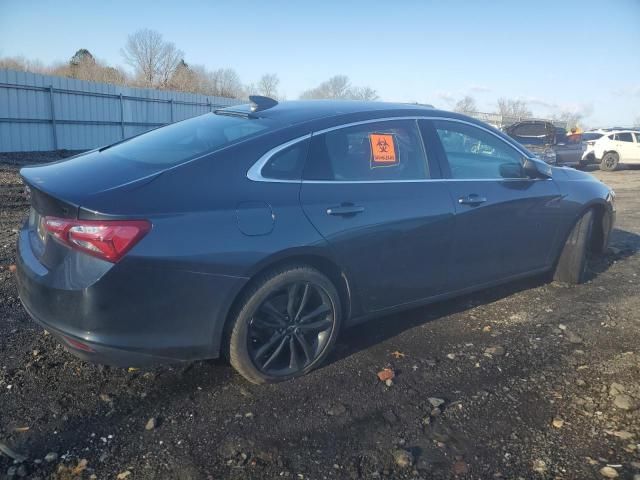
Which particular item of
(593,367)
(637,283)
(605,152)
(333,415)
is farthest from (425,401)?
(605,152)

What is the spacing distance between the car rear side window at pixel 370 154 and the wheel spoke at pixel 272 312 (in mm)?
801

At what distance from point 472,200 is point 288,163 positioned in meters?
1.52

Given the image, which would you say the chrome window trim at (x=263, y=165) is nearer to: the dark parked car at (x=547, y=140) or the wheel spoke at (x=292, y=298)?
the wheel spoke at (x=292, y=298)

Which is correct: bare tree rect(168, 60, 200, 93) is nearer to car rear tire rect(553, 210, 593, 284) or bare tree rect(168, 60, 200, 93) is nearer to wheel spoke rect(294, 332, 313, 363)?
car rear tire rect(553, 210, 593, 284)

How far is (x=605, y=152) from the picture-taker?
70.9ft

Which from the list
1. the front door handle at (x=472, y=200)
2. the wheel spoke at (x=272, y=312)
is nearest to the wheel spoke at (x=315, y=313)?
the wheel spoke at (x=272, y=312)

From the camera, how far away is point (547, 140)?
15.3 metres

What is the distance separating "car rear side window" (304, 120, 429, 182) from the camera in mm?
3221

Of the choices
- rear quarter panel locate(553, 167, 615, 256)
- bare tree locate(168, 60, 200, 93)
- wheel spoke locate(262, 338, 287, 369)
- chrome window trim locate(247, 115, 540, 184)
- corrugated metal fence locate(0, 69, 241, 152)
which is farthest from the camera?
bare tree locate(168, 60, 200, 93)

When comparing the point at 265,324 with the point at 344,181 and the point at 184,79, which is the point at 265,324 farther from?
the point at 184,79

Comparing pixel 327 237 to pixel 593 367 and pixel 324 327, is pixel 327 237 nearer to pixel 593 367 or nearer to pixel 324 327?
pixel 324 327

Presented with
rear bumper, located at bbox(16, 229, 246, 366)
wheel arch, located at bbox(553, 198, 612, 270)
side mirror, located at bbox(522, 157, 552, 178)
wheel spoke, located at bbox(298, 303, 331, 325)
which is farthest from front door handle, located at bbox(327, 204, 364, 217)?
wheel arch, located at bbox(553, 198, 612, 270)

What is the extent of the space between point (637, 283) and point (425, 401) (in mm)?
3403

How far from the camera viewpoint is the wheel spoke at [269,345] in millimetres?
2996
